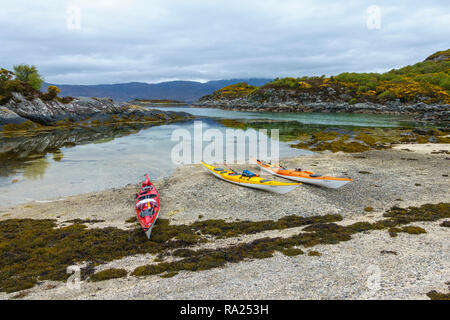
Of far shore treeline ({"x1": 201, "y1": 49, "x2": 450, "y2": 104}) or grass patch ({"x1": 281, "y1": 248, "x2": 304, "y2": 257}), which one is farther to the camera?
far shore treeline ({"x1": 201, "y1": 49, "x2": 450, "y2": 104})

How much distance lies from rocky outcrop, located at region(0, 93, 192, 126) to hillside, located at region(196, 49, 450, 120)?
224 ft

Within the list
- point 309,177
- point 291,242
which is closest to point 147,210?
point 291,242

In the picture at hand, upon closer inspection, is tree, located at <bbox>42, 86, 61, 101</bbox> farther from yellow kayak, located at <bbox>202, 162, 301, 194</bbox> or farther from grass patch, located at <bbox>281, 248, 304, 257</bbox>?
grass patch, located at <bbox>281, 248, 304, 257</bbox>

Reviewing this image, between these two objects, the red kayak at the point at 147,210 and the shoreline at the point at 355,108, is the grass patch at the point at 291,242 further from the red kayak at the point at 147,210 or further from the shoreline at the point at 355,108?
the shoreline at the point at 355,108

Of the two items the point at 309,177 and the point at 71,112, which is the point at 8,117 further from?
the point at 309,177

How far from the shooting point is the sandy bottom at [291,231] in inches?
418

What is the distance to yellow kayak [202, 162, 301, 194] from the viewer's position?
75.8 feet

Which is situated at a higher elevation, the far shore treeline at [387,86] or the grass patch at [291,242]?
the far shore treeline at [387,86]

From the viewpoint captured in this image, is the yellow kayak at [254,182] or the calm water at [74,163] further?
the calm water at [74,163]

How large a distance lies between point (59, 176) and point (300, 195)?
2843cm

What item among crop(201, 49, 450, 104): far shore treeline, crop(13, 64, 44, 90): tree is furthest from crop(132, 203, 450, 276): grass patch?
crop(201, 49, 450, 104): far shore treeline

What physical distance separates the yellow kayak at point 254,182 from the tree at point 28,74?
85648 mm

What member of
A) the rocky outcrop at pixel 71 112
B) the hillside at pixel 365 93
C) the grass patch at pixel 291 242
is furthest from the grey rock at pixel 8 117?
the hillside at pixel 365 93

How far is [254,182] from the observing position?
24.6m
